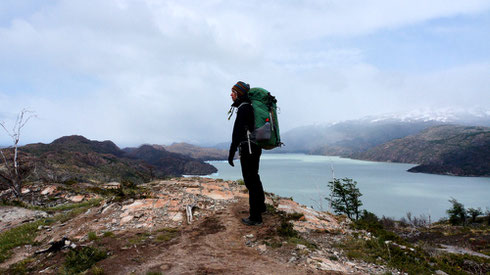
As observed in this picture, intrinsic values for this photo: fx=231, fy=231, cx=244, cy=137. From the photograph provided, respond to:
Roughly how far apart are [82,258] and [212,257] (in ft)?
7.49

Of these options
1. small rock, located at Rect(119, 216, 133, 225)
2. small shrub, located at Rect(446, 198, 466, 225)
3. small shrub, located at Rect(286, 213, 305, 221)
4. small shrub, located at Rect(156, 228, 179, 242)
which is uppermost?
small shrub, located at Rect(286, 213, 305, 221)

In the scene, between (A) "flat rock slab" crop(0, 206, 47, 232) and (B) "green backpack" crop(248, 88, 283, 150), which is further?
(A) "flat rock slab" crop(0, 206, 47, 232)

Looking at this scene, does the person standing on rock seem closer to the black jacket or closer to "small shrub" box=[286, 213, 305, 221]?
the black jacket

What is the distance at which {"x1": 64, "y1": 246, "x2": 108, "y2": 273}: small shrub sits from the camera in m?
3.91

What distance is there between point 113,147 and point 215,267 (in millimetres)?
201114

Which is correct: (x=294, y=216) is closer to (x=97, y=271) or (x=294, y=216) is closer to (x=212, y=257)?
(x=212, y=257)

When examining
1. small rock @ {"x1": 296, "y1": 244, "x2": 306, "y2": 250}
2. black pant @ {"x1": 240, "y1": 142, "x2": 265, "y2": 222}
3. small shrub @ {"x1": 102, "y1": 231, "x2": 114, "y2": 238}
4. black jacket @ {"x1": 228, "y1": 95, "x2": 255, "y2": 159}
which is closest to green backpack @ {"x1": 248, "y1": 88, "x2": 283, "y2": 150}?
black jacket @ {"x1": 228, "y1": 95, "x2": 255, "y2": 159}

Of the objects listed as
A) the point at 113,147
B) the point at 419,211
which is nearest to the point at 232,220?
the point at 419,211

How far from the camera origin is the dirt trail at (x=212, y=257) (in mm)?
3682

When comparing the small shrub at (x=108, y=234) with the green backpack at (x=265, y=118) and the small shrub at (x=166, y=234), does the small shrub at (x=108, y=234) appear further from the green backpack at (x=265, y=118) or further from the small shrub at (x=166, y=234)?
the green backpack at (x=265, y=118)

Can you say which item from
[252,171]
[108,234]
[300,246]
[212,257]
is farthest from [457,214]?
[108,234]

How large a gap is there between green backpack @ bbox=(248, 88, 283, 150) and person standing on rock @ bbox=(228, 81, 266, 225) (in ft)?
0.44

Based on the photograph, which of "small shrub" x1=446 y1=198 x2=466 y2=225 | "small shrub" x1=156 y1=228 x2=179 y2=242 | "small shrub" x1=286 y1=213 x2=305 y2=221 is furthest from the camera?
"small shrub" x1=446 y1=198 x2=466 y2=225

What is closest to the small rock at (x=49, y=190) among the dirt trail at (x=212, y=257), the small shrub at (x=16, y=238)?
the small shrub at (x=16, y=238)
